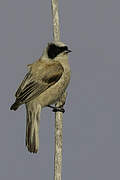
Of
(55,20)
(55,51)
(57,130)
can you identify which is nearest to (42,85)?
(55,51)

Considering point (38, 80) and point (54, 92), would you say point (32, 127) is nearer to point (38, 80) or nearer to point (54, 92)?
point (38, 80)

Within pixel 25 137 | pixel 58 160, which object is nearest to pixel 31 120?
pixel 25 137

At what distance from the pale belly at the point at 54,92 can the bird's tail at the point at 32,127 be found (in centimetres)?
25

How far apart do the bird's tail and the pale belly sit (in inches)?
9.9

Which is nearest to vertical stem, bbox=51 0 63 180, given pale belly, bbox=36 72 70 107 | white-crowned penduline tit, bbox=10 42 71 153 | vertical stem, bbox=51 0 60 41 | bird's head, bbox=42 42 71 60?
vertical stem, bbox=51 0 60 41

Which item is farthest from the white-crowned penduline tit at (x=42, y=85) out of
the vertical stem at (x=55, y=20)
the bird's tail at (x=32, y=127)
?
the vertical stem at (x=55, y=20)

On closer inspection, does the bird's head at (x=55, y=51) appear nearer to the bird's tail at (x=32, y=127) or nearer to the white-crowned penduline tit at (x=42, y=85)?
the white-crowned penduline tit at (x=42, y=85)

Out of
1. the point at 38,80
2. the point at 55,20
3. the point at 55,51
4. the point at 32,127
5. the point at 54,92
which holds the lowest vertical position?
the point at 32,127

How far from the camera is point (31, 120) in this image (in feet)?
17.0

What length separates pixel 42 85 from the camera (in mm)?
5551

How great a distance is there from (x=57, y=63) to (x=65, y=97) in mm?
416

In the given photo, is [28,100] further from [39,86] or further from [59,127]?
[59,127]

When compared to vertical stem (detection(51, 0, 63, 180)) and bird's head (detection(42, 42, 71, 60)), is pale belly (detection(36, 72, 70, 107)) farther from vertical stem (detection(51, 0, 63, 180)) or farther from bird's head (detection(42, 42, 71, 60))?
vertical stem (detection(51, 0, 63, 180))

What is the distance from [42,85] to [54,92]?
0.81 ft
